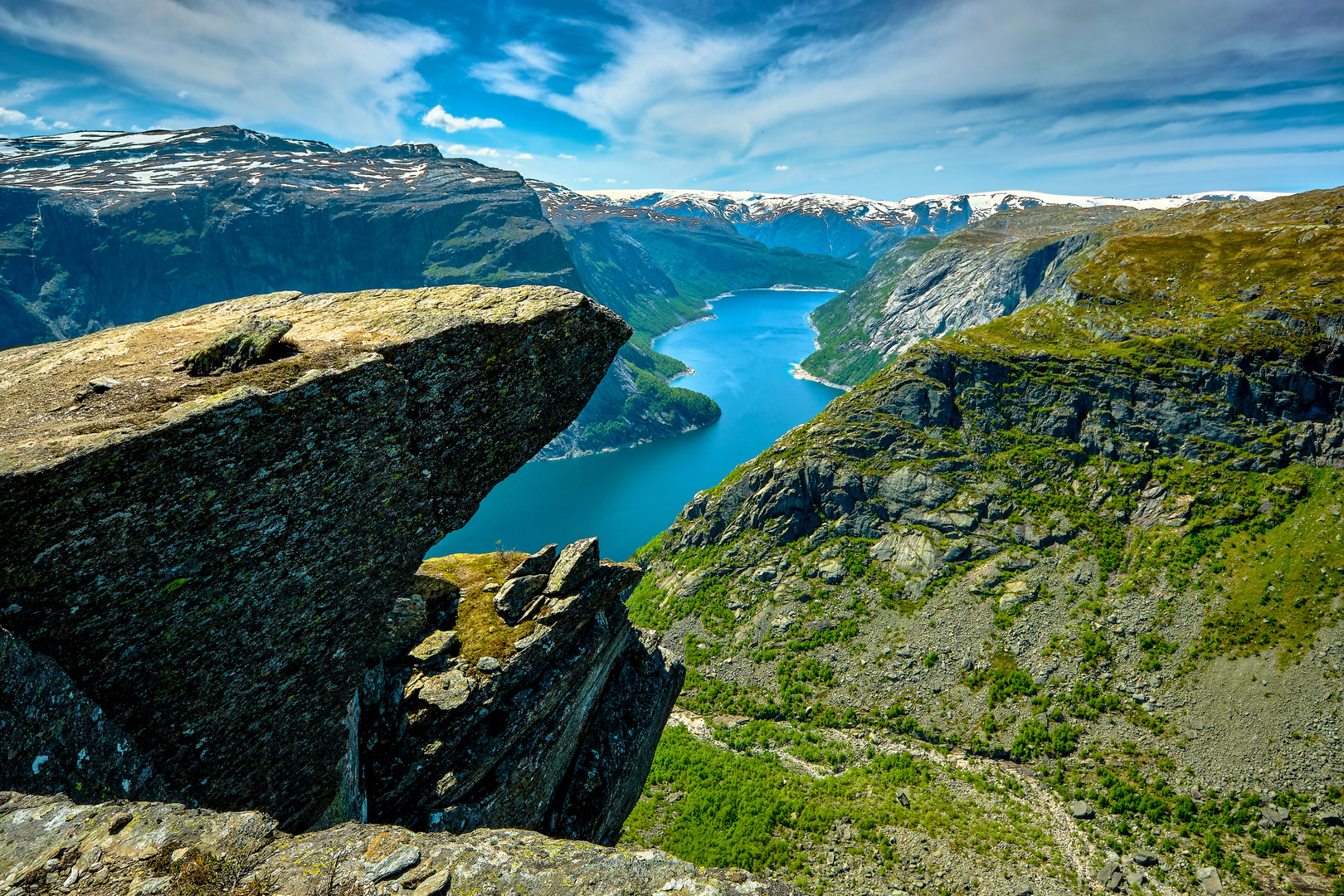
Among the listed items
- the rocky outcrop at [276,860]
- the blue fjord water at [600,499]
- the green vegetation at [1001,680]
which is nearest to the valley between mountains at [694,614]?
the rocky outcrop at [276,860]

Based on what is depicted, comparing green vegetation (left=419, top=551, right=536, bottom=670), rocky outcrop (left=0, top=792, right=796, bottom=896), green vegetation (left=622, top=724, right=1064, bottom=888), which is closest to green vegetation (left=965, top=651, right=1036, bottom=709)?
green vegetation (left=622, top=724, right=1064, bottom=888)

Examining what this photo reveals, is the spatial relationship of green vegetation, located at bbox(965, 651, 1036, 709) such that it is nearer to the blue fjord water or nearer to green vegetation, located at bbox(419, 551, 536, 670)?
green vegetation, located at bbox(419, 551, 536, 670)

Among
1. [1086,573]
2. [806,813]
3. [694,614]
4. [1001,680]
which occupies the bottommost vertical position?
[806,813]

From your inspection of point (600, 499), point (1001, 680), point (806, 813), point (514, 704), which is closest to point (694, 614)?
point (806, 813)

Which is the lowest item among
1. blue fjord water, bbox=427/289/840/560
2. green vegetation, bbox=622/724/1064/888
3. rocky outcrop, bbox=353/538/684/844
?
blue fjord water, bbox=427/289/840/560

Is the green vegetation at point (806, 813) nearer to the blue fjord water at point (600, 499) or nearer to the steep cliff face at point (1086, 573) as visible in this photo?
the steep cliff face at point (1086, 573)

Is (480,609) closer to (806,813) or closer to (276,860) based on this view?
(276,860)

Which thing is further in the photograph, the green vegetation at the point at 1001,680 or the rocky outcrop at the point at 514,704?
the green vegetation at the point at 1001,680
